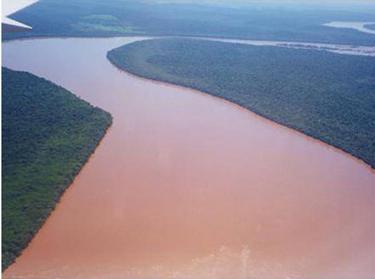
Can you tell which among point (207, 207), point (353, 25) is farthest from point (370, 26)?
point (207, 207)

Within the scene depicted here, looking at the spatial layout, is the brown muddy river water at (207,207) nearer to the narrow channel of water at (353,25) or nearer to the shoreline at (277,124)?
the shoreline at (277,124)

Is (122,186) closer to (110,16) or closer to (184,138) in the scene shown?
(184,138)

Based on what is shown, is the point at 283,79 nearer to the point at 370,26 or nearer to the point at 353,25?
the point at 353,25

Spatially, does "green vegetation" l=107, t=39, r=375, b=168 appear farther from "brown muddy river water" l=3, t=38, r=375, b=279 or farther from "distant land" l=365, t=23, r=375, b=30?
"distant land" l=365, t=23, r=375, b=30

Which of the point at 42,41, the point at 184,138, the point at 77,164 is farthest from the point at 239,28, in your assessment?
the point at 77,164

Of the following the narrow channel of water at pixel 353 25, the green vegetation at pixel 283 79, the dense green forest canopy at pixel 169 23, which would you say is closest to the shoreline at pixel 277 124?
the green vegetation at pixel 283 79

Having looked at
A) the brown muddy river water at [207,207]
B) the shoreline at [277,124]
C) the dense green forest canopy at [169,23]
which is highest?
the dense green forest canopy at [169,23]

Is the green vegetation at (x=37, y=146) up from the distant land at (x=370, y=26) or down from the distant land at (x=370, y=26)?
down
